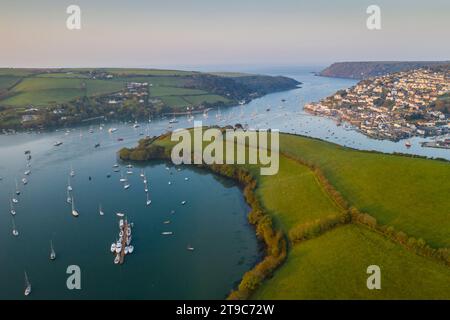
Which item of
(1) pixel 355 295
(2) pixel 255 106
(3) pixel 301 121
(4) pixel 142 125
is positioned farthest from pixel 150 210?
(2) pixel 255 106

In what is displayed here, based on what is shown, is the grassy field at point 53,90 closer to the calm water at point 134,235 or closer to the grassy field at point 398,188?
the calm water at point 134,235

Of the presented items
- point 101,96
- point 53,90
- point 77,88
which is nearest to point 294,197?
point 101,96

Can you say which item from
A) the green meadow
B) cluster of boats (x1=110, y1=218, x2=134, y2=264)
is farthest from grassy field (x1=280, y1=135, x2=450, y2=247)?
the green meadow

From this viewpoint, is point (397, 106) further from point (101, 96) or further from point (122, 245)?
point (122, 245)

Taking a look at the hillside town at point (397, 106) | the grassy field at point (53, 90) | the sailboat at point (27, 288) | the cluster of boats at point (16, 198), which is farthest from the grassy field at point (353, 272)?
the grassy field at point (53, 90)

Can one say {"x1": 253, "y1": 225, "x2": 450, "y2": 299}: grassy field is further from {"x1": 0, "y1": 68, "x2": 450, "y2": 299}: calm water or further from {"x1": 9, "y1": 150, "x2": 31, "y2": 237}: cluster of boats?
{"x1": 9, "y1": 150, "x2": 31, "y2": 237}: cluster of boats

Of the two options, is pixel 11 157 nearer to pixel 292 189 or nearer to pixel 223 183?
pixel 223 183
